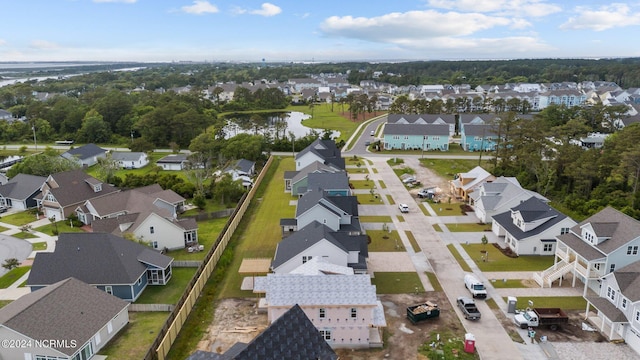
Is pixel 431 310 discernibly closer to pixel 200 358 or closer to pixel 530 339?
pixel 530 339

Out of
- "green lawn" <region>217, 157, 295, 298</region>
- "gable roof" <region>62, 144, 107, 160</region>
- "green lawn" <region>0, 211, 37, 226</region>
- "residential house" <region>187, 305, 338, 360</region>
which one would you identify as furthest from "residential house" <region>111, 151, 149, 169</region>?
"residential house" <region>187, 305, 338, 360</region>

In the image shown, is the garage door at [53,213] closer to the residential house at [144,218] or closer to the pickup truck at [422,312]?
the residential house at [144,218]

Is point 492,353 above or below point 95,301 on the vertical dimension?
below

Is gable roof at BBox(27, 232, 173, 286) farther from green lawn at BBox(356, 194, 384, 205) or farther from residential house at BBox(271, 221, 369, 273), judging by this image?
green lawn at BBox(356, 194, 384, 205)

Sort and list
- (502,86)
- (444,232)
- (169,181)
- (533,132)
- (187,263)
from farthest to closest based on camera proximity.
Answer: (502,86) → (533,132) → (169,181) → (444,232) → (187,263)

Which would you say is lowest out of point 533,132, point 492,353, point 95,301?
point 492,353

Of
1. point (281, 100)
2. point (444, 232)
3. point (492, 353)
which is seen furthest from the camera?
point (281, 100)

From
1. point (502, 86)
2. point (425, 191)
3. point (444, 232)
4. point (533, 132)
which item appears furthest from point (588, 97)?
point (444, 232)

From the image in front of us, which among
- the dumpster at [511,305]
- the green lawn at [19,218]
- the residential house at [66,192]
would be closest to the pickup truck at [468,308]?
the dumpster at [511,305]
